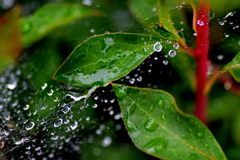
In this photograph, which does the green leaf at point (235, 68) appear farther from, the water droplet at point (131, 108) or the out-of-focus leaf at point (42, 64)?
the out-of-focus leaf at point (42, 64)

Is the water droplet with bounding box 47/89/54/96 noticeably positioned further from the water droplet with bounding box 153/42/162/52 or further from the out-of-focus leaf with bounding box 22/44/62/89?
the water droplet with bounding box 153/42/162/52

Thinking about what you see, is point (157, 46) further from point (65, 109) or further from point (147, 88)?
point (65, 109)

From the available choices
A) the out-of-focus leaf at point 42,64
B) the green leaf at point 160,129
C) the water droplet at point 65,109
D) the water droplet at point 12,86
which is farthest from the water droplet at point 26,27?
the green leaf at point 160,129

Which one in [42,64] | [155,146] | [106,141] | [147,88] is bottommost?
[106,141]

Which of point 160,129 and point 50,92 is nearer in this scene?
point 160,129

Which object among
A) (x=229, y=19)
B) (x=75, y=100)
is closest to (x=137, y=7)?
(x=229, y=19)

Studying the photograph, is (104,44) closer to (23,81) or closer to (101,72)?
(101,72)

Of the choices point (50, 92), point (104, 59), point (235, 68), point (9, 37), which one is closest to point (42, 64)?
point (9, 37)
